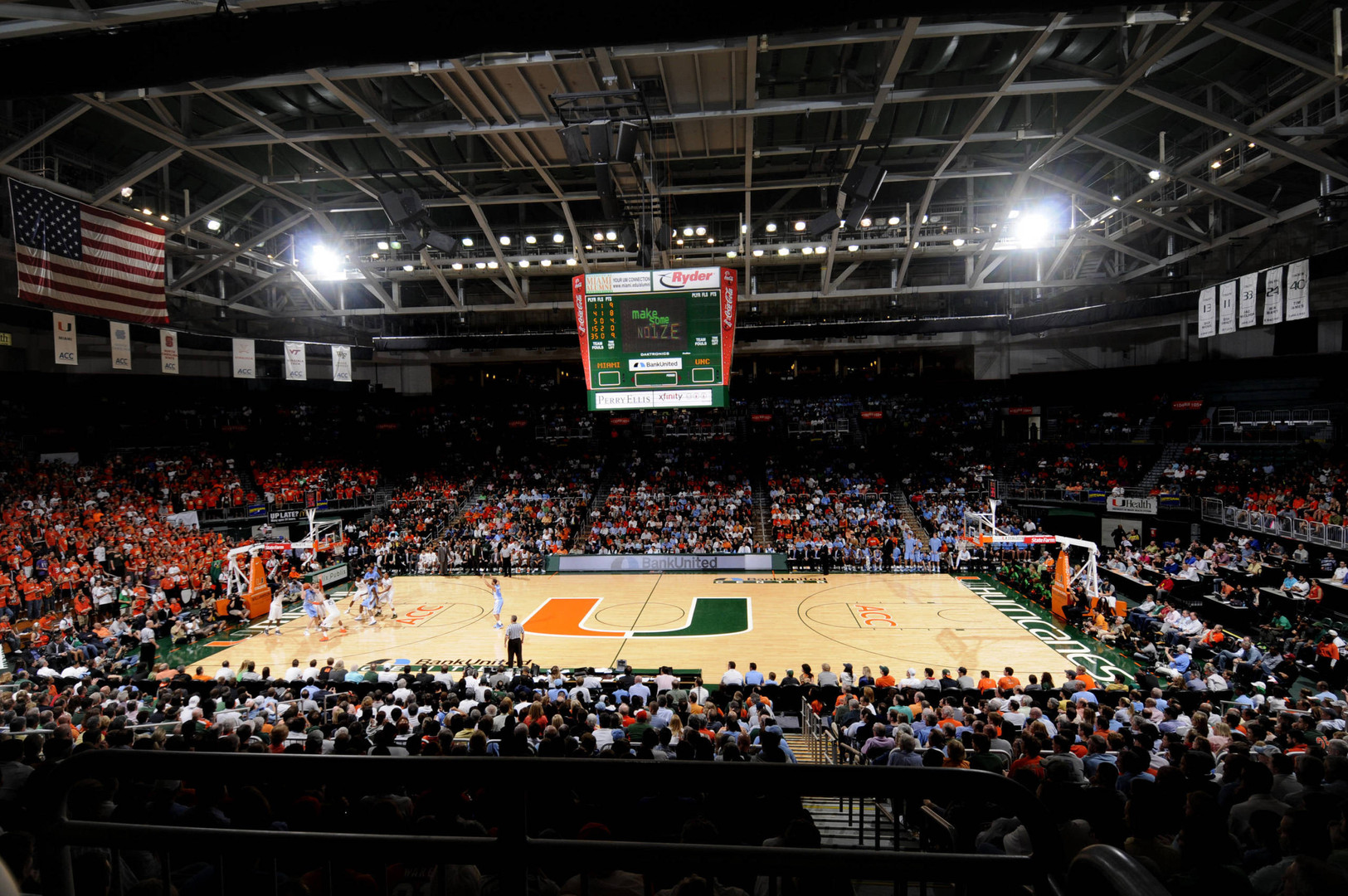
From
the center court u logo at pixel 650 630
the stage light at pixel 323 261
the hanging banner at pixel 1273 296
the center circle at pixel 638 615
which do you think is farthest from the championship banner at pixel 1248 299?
the stage light at pixel 323 261

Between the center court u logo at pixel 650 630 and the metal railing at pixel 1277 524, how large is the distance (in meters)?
15.5

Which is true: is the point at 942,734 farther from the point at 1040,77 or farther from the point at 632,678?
the point at 1040,77

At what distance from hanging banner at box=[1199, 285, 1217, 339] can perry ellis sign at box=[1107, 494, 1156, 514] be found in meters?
7.45

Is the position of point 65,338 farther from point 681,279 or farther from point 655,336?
point 681,279

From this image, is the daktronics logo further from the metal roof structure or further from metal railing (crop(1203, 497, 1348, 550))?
metal railing (crop(1203, 497, 1348, 550))

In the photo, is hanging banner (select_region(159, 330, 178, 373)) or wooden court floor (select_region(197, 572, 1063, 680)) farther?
hanging banner (select_region(159, 330, 178, 373))

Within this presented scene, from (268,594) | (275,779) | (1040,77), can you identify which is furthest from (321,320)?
(275,779)

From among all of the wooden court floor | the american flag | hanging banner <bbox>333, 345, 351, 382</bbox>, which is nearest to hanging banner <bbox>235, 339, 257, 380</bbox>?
hanging banner <bbox>333, 345, 351, 382</bbox>

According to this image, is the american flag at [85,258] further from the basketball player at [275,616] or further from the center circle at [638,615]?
the center circle at [638,615]

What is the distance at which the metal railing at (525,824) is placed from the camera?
5.30 feet

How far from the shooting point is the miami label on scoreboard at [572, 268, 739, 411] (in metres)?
19.6

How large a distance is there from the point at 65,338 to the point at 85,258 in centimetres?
416

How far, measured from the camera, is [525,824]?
171cm

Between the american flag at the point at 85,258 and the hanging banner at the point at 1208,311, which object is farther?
the hanging banner at the point at 1208,311
